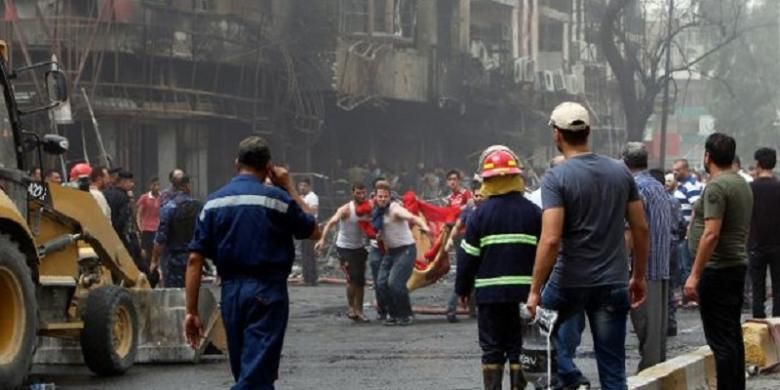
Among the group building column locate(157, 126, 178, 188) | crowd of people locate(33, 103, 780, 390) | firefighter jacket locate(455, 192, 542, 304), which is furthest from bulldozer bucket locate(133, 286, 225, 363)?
building column locate(157, 126, 178, 188)

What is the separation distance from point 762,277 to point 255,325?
7985 mm

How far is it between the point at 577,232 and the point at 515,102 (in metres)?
45.3

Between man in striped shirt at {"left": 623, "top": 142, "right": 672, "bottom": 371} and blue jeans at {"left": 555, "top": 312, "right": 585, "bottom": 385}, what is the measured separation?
1827 mm

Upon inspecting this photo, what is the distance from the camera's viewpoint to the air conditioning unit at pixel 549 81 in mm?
56031

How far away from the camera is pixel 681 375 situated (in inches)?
439

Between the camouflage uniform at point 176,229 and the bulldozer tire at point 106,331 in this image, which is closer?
the bulldozer tire at point 106,331

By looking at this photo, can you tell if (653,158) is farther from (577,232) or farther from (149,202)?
(577,232)

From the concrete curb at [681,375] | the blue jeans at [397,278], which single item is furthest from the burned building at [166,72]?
the concrete curb at [681,375]

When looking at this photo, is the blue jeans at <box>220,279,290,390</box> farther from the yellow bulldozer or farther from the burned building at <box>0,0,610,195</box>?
the burned building at <box>0,0,610,195</box>

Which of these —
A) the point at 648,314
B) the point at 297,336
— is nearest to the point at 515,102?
the point at 297,336

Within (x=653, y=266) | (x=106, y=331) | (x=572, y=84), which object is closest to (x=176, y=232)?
(x=106, y=331)

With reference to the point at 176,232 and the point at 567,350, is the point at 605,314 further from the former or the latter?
the point at 176,232

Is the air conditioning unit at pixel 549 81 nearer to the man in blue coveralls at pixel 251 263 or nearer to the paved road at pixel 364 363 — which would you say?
the paved road at pixel 364 363

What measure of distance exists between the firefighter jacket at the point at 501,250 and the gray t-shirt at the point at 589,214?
0.81 m
